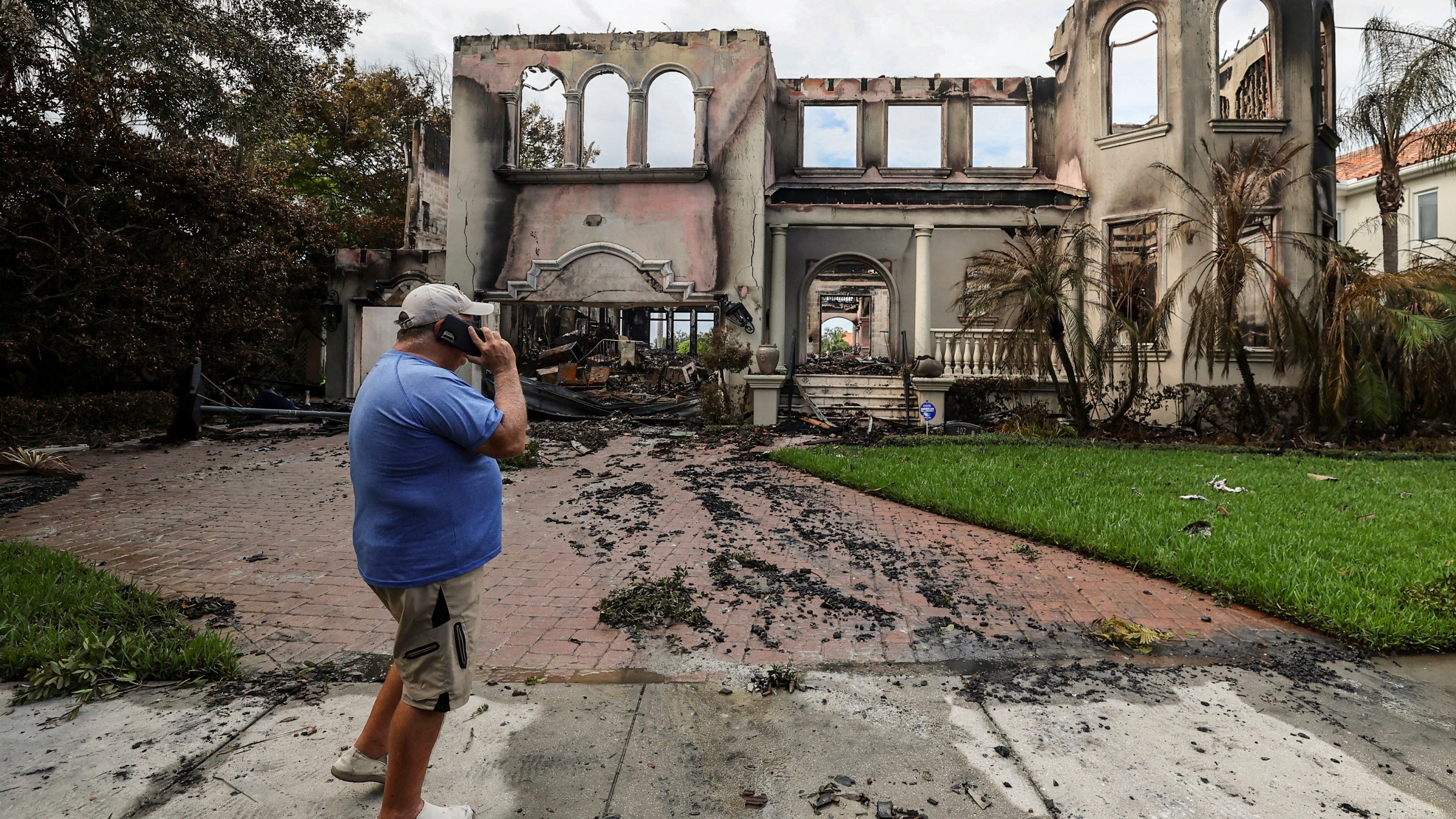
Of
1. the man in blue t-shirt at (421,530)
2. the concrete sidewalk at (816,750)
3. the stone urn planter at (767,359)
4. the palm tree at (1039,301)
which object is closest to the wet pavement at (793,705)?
the concrete sidewalk at (816,750)

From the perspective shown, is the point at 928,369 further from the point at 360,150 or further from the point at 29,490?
the point at 360,150

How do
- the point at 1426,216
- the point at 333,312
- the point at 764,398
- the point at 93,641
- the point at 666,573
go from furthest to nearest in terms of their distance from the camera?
1. the point at 1426,216
2. the point at 333,312
3. the point at 764,398
4. the point at 666,573
5. the point at 93,641

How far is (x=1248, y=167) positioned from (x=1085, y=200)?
481cm

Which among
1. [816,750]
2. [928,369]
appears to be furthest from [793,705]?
[928,369]

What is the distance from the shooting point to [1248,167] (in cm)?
930

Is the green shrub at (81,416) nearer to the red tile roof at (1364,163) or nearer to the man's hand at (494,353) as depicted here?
the man's hand at (494,353)

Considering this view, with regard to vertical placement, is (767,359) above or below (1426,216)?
below

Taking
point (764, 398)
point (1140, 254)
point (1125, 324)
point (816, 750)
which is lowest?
point (816, 750)

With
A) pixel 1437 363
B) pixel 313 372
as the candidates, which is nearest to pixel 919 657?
pixel 1437 363

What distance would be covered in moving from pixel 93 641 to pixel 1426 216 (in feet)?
92.2

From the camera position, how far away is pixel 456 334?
205 cm

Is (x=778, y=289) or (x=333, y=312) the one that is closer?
(x=778, y=289)

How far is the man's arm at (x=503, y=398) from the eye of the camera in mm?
1975

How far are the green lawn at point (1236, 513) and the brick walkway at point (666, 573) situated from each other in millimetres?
223
